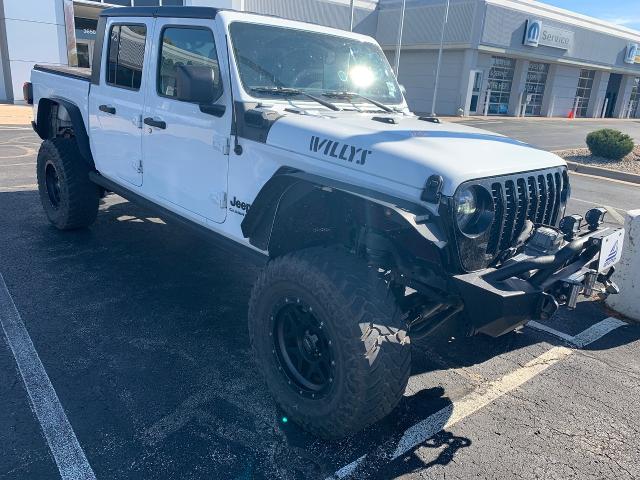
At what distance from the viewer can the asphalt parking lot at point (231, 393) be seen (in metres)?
2.62

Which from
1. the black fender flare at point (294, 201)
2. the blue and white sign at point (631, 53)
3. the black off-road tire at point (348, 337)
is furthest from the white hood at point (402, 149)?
the blue and white sign at point (631, 53)

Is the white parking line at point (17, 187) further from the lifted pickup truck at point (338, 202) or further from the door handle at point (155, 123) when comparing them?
the door handle at point (155, 123)

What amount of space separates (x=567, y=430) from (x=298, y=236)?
76.9 inches

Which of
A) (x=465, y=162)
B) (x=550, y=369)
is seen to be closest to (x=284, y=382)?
(x=465, y=162)

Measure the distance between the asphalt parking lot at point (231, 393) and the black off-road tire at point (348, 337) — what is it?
0.69ft

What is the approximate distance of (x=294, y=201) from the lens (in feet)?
9.75

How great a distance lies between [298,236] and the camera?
3201 millimetres

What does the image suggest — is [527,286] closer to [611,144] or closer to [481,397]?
[481,397]

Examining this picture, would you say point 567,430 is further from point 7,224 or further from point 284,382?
point 7,224

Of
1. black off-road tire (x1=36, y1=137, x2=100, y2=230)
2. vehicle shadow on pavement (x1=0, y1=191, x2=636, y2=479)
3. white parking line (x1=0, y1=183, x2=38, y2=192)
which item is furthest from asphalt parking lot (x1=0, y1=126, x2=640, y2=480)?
white parking line (x1=0, y1=183, x2=38, y2=192)

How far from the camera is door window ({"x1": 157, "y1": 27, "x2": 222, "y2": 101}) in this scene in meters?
3.45

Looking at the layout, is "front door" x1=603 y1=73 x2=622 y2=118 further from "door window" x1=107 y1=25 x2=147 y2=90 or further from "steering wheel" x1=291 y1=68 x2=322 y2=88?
"door window" x1=107 y1=25 x2=147 y2=90

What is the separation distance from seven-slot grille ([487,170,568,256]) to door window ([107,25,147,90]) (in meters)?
3.01

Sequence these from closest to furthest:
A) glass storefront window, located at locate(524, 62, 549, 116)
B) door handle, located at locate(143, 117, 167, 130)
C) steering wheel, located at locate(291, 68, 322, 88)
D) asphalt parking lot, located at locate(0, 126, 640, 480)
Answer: asphalt parking lot, located at locate(0, 126, 640, 480)
steering wheel, located at locate(291, 68, 322, 88)
door handle, located at locate(143, 117, 167, 130)
glass storefront window, located at locate(524, 62, 549, 116)
